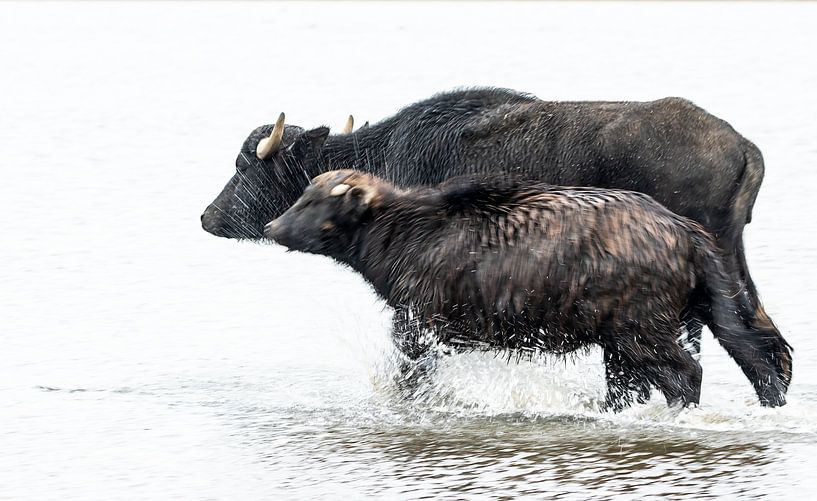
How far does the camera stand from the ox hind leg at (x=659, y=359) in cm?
758

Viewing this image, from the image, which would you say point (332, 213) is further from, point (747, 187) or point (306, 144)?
point (747, 187)

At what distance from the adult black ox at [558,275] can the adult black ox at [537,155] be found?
1.22 ft

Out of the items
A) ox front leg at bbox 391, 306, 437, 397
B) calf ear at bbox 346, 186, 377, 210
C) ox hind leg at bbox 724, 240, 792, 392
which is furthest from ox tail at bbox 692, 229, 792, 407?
calf ear at bbox 346, 186, 377, 210

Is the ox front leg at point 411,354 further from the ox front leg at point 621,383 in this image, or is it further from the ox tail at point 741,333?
the ox tail at point 741,333

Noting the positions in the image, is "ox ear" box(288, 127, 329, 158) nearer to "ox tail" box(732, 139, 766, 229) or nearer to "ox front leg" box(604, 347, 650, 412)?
"ox tail" box(732, 139, 766, 229)

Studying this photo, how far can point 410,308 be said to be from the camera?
806 cm

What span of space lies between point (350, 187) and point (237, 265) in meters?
3.04

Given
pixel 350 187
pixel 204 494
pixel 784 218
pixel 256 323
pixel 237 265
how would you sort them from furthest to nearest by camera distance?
pixel 784 218, pixel 237 265, pixel 256 323, pixel 350 187, pixel 204 494

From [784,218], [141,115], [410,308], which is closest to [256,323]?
[410,308]

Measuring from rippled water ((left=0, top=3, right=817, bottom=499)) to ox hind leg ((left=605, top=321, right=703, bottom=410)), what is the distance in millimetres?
119

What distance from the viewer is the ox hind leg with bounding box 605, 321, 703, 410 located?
24.9 ft

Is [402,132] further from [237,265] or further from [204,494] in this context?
[204,494]

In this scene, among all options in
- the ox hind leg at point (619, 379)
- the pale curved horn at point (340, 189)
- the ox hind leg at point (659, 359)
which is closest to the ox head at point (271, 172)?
the pale curved horn at point (340, 189)

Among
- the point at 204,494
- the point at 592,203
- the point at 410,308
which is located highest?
the point at 592,203
